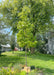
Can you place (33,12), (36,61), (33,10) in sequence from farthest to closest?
1. (33,12)
2. (33,10)
3. (36,61)

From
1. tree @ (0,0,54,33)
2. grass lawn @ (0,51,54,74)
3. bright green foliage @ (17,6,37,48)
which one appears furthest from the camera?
tree @ (0,0,54,33)

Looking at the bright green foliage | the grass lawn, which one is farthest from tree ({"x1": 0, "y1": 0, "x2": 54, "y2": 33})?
the bright green foliage

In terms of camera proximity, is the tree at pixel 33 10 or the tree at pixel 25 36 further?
the tree at pixel 33 10

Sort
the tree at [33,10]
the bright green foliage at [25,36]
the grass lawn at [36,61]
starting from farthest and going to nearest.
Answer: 1. the tree at [33,10]
2. the bright green foliage at [25,36]
3. the grass lawn at [36,61]

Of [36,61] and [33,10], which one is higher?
[33,10]

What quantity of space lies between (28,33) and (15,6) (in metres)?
13.7

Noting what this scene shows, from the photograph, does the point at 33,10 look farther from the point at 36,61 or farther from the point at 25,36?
the point at 25,36

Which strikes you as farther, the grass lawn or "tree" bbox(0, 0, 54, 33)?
"tree" bbox(0, 0, 54, 33)

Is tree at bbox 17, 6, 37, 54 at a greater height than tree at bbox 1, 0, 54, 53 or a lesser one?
lesser

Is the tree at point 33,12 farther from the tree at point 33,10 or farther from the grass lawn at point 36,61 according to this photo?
the grass lawn at point 36,61

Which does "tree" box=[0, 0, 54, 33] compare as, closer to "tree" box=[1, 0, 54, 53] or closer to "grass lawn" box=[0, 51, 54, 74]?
"tree" box=[1, 0, 54, 53]

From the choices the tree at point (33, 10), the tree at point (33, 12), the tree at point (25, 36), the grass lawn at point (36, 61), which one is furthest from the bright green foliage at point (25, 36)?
the tree at point (33, 10)

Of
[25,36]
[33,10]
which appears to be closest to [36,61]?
[25,36]

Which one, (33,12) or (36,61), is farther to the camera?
(33,12)
